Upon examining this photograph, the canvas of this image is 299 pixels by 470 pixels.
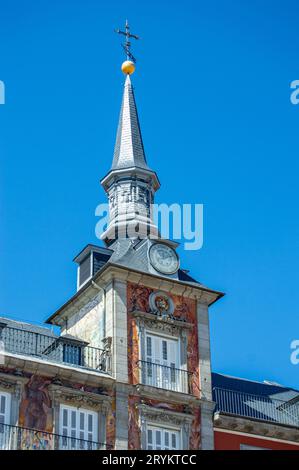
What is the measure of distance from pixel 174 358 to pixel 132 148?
448 inches

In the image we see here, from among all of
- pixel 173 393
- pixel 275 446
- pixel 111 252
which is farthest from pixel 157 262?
pixel 275 446

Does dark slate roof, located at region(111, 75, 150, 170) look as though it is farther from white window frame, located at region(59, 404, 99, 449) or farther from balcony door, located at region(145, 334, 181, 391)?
white window frame, located at region(59, 404, 99, 449)

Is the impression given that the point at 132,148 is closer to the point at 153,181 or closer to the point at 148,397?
the point at 153,181

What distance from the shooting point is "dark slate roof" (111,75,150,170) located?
50531mm

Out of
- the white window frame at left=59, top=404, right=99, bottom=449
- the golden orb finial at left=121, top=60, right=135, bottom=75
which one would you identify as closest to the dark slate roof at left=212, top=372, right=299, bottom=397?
the white window frame at left=59, top=404, right=99, bottom=449

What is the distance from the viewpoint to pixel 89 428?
40.5 metres

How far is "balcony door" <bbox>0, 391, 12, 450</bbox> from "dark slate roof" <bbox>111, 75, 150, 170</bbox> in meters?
14.1

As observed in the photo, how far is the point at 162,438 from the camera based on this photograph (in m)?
41.5

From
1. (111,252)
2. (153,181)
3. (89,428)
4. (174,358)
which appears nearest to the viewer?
(89,428)

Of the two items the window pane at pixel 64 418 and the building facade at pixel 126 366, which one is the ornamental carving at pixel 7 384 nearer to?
the building facade at pixel 126 366

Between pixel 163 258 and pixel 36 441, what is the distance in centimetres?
997

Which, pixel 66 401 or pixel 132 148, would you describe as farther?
pixel 132 148

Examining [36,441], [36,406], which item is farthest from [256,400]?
[36,441]

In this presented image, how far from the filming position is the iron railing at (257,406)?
147 feet
